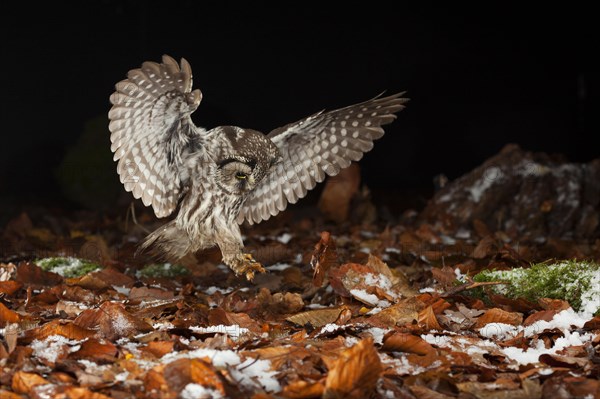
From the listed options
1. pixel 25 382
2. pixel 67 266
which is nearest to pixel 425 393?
pixel 25 382

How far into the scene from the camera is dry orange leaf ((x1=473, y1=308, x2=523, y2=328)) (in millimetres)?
3035

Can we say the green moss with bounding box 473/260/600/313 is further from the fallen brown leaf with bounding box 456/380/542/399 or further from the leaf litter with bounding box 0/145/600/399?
the fallen brown leaf with bounding box 456/380/542/399

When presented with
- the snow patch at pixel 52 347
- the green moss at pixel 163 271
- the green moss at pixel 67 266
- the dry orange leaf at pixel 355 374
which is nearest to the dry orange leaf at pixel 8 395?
the snow patch at pixel 52 347

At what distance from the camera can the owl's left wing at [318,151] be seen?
3.67m

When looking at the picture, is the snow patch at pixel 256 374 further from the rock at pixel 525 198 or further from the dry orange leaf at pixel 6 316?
the rock at pixel 525 198

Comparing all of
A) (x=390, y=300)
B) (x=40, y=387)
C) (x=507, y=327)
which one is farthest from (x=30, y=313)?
(x=507, y=327)

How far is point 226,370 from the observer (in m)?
2.21

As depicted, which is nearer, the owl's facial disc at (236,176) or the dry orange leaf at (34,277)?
the owl's facial disc at (236,176)

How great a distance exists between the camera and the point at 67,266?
4.61 metres

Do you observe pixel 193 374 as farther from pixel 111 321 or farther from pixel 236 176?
pixel 236 176

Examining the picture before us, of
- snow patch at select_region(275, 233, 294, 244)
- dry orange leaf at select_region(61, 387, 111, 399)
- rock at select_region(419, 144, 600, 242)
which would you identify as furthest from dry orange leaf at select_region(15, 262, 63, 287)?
rock at select_region(419, 144, 600, 242)

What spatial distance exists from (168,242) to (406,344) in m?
1.37

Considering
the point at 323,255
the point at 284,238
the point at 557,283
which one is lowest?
the point at 284,238

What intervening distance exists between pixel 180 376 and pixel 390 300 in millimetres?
1509
